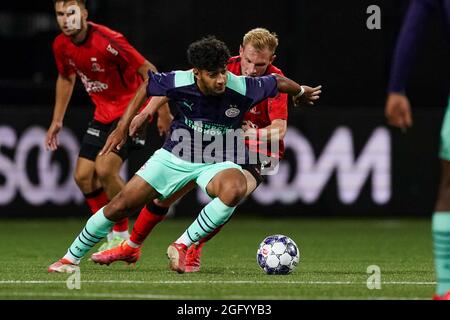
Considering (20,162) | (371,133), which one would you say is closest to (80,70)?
(20,162)

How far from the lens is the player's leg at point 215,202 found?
7.82 meters

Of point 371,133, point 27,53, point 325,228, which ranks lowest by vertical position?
point 325,228

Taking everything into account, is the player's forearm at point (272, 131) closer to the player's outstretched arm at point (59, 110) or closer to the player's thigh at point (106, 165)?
the player's thigh at point (106, 165)

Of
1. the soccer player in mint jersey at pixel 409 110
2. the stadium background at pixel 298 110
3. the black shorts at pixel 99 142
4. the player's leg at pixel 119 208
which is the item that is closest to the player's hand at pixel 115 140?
the player's leg at pixel 119 208

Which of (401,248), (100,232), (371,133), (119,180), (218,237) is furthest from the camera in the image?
(371,133)

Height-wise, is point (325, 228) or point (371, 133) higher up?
point (371, 133)

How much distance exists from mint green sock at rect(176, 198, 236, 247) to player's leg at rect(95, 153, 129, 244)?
1.92 meters

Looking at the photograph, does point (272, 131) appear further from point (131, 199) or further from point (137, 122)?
point (131, 199)

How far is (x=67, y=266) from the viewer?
26.4ft

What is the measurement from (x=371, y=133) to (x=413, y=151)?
600 millimetres

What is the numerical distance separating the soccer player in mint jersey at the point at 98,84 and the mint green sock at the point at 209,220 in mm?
1952

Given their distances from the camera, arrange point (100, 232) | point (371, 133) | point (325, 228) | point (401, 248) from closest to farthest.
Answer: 1. point (100, 232)
2. point (401, 248)
3. point (325, 228)
4. point (371, 133)

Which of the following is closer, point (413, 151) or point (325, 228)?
point (325, 228)

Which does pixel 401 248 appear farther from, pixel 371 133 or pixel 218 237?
pixel 371 133
